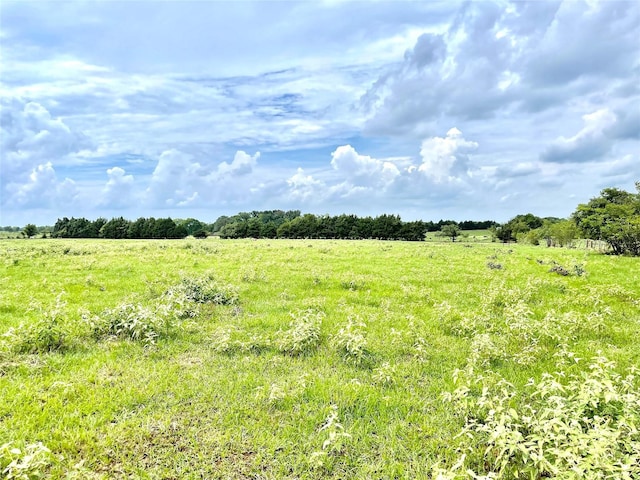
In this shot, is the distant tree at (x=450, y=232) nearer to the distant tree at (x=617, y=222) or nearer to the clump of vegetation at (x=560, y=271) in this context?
the distant tree at (x=617, y=222)

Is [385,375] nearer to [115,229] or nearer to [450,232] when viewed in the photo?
[115,229]

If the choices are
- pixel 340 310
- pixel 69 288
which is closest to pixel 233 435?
pixel 340 310

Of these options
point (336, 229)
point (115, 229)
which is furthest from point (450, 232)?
point (115, 229)

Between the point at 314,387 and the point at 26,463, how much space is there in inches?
201

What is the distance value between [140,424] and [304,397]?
10.6ft

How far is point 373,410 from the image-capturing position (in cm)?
767

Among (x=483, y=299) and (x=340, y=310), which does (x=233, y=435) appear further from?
(x=483, y=299)

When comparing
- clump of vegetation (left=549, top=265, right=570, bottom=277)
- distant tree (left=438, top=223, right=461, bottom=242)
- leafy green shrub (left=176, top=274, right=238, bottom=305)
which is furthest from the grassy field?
distant tree (left=438, top=223, right=461, bottom=242)

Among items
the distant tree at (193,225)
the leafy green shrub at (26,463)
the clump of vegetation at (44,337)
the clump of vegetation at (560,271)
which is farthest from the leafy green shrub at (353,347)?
the distant tree at (193,225)

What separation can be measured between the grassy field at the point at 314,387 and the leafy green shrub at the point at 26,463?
33mm

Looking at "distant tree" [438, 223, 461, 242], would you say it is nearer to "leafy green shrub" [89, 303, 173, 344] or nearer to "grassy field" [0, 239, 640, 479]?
"grassy field" [0, 239, 640, 479]

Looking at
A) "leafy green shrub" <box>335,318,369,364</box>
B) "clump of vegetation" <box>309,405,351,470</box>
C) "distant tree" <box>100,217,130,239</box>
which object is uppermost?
"distant tree" <box>100,217,130,239</box>

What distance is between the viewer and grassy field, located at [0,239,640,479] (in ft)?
19.3

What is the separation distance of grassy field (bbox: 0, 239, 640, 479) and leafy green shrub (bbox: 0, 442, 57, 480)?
0.03 metres
